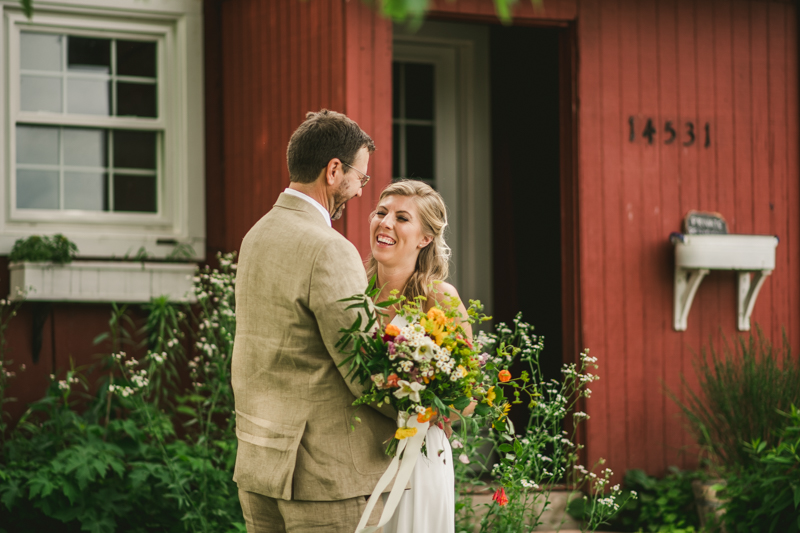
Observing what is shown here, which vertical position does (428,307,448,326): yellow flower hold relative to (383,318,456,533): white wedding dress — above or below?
above

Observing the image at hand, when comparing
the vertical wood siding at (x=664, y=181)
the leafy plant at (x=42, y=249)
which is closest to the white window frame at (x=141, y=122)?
the leafy plant at (x=42, y=249)

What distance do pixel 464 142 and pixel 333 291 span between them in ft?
15.6

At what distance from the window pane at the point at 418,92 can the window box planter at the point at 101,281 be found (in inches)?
89.7

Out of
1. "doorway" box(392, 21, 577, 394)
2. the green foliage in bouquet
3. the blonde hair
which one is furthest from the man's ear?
"doorway" box(392, 21, 577, 394)

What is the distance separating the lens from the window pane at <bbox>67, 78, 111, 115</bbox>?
5758 millimetres

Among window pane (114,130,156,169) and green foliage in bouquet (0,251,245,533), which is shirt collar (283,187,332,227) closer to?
green foliage in bouquet (0,251,245,533)

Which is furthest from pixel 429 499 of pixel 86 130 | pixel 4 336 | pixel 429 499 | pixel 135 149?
pixel 86 130

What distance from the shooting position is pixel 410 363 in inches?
86.3

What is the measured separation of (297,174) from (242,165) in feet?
11.3

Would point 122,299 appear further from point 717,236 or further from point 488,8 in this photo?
point 717,236

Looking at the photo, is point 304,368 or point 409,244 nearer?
point 304,368

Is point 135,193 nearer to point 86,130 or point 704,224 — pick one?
point 86,130

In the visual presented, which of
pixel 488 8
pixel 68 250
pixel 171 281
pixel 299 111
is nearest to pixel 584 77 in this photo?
pixel 488 8

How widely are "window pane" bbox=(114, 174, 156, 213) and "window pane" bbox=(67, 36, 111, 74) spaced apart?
0.76 metres
